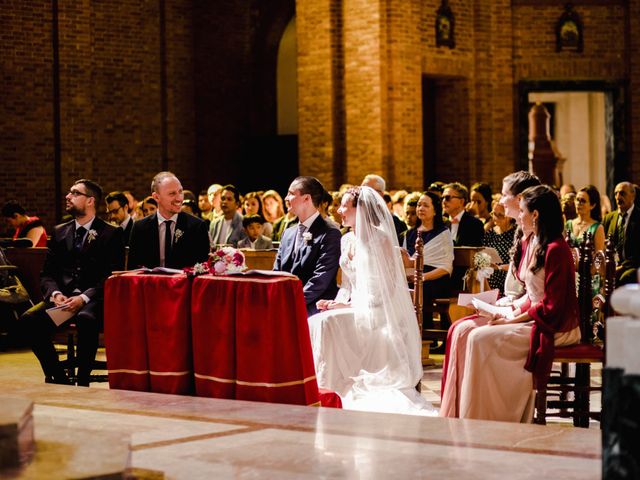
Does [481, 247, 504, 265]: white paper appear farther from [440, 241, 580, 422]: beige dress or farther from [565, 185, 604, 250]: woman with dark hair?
[440, 241, 580, 422]: beige dress

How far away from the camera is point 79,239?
8.34m

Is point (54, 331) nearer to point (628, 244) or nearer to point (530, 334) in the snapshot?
point (530, 334)

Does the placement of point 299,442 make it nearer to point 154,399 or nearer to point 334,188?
point 154,399

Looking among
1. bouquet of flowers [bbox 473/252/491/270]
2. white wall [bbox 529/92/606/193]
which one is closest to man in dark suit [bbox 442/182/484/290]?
bouquet of flowers [bbox 473/252/491/270]

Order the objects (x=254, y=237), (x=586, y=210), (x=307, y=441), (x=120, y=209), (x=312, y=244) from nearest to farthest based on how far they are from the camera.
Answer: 1. (x=307, y=441)
2. (x=312, y=244)
3. (x=586, y=210)
4. (x=254, y=237)
5. (x=120, y=209)

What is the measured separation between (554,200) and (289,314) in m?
1.69

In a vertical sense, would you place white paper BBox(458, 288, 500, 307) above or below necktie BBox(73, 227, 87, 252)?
below

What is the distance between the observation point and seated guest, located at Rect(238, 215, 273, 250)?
12031 mm

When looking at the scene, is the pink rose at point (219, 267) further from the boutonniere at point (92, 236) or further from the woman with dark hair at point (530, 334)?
the boutonniere at point (92, 236)

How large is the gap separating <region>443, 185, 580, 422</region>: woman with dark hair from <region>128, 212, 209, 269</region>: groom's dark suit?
99.5 inches

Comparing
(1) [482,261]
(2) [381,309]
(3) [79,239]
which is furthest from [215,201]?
(2) [381,309]

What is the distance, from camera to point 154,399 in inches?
255

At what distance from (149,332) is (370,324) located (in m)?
1.96

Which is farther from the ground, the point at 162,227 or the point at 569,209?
the point at 569,209
